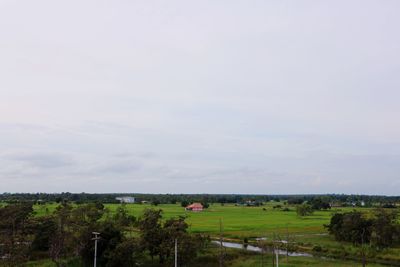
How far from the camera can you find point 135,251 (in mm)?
37281

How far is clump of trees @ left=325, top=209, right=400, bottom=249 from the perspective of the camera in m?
52.1

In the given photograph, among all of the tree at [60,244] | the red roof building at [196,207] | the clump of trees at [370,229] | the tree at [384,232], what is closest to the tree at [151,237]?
the tree at [60,244]

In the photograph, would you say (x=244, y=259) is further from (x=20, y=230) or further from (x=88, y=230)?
(x=20, y=230)

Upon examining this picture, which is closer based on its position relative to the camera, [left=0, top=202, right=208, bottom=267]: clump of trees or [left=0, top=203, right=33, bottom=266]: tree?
[left=0, top=203, right=33, bottom=266]: tree

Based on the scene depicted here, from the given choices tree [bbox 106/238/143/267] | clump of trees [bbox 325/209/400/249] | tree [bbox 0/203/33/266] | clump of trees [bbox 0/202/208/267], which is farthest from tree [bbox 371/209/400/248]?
tree [bbox 0/203/33/266]

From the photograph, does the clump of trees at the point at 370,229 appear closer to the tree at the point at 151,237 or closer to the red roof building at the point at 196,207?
the tree at the point at 151,237

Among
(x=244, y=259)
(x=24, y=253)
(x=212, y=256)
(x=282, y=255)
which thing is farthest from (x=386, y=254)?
(x=24, y=253)

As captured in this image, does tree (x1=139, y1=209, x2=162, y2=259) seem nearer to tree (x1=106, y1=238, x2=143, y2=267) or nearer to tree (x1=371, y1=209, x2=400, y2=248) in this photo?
tree (x1=106, y1=238, x2=143, y2=267)

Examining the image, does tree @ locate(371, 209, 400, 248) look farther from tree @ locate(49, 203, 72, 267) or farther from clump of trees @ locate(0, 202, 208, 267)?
tree @ locate(49, 203, 72, 267)

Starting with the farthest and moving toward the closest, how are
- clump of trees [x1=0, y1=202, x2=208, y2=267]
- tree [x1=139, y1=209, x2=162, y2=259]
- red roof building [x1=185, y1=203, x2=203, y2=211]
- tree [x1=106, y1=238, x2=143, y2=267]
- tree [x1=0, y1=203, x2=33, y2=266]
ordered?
red roof building [x1=185, y1=203, x2=203, y2=211]
tree [x1=139, y1=209, x2=162, y2=259]
clump of trees [x1=0, y1=202, x2=208, y2=267]
tree [x1=106, y1=238, x2=143, y2=267]
tree [x1=0, y1=203, x2=33, y2=266]

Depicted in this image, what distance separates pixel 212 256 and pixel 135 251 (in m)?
9.96

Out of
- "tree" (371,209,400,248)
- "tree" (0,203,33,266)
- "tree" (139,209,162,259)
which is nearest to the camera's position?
"tree" (0,203,33,266)

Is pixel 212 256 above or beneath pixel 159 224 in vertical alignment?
beneath

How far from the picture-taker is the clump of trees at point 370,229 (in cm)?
→ 5209
